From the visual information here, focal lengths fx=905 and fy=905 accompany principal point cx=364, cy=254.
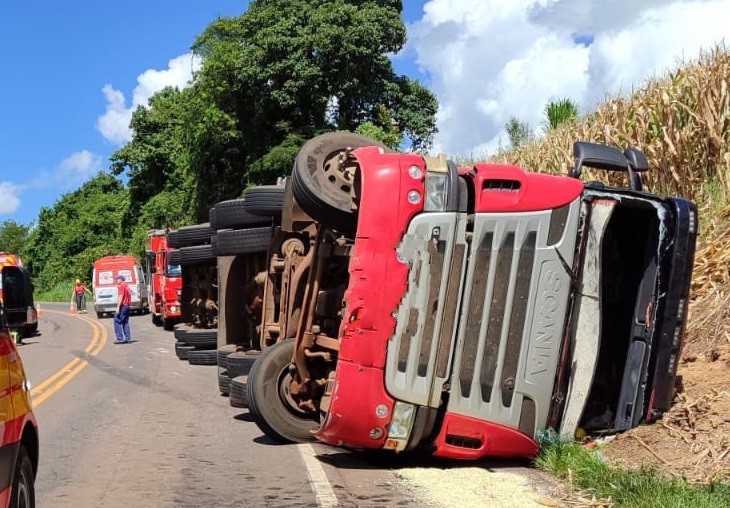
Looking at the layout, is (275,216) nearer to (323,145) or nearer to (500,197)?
(323,145)

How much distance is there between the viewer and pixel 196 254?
1666 centimetres

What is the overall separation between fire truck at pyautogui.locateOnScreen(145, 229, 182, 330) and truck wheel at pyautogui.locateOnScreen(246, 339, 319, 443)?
1849 cm

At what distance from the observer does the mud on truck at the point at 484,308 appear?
23.3 feet

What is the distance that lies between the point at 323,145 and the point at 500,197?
88.2 inches

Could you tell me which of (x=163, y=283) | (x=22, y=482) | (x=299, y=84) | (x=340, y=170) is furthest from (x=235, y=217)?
(x=299, y=84)

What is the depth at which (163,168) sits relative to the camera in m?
57.9

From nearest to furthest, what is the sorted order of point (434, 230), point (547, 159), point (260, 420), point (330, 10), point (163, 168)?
1. point (434, 230)
2. point (260, 420)
3. point (547, 159)
4. point (330, 10)
5. point (163, 168)

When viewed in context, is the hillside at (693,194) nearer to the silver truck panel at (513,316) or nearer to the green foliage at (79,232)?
the silver truck panel at (513,316)

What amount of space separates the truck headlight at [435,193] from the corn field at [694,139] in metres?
4.54

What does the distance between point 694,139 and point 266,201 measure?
19.2ft

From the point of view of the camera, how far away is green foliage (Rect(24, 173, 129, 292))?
2790 inches

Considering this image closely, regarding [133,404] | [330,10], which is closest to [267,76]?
[330,10]

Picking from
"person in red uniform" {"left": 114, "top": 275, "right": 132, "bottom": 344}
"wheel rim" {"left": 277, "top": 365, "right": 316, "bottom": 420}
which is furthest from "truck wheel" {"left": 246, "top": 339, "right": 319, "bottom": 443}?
"person in red uniform" {"left": 114, "top": 275, "right": 132, "bottom": 344}

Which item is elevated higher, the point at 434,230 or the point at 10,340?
the point at 434,230
